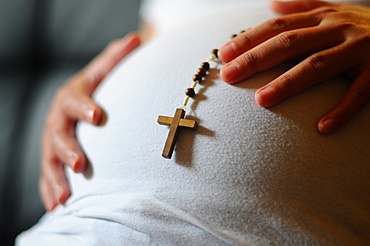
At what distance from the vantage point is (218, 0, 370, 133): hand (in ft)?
1.89

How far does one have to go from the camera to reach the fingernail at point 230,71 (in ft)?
1.97

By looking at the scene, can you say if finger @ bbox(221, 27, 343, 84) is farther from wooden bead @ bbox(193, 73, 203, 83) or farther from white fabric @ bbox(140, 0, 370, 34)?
white fabric @ bbox(140, 0, 370, 34)

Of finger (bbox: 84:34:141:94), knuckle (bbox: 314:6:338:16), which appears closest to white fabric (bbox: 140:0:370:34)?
finger (bbox: 84:34:141:94)

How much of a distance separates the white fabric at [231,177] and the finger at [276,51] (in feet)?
0.06

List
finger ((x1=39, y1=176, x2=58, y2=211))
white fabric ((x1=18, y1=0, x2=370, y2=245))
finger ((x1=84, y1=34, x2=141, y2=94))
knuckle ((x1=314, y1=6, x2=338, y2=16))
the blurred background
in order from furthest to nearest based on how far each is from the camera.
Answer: the blurred background < finger ((x1=84, y1=34, x2=141, y2=94)) < finger ((x1=39, y1=176, x2=58, y2=211)) < knuckle ((x1=314, y1=6, x2=338, y2=16)) < white fabric ((x1=18, y1=0, x2=370, y2=245))

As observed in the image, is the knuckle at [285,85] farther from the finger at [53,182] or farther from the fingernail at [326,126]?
the finger at [53,182]

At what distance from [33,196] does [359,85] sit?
0.82 metres

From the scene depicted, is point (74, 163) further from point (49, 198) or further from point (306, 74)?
point (306, 74)

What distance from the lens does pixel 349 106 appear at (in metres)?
0.58

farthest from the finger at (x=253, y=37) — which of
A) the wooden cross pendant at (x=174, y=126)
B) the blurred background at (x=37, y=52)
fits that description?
the blurred background at (x=37, y=52)

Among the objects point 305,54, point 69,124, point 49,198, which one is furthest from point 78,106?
point 305,54

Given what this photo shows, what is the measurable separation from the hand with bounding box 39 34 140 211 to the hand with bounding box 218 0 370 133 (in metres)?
0.25

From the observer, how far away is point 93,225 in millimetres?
614

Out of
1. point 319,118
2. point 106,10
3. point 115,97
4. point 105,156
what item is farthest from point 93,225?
point 106,10
